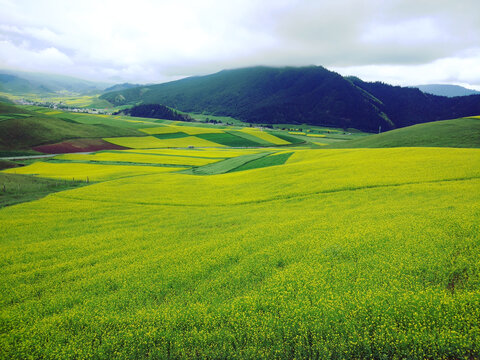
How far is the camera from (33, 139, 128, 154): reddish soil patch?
7831cm

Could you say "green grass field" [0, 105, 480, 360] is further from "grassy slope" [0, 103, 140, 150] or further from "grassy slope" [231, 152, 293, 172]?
"grassy slope" [0, 103, 140, 150]

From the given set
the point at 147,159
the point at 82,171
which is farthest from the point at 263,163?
the point at 82,171

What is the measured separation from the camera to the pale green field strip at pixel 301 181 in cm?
2678

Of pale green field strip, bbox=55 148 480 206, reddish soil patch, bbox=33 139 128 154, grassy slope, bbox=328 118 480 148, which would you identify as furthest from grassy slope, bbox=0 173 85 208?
grassy slope, bbox=328 118 480 148

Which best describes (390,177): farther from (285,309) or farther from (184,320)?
(184,320)

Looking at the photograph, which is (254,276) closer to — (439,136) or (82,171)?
(82,171)

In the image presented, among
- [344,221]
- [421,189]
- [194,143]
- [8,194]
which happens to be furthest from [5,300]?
[194,143]

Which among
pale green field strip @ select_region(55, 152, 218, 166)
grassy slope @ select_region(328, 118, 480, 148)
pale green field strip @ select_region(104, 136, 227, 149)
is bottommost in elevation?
pale green field strip @ select_region(55, 152, 218, 166)

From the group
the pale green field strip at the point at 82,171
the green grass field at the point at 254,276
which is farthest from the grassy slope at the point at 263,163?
the green grass field at the point at 254,276

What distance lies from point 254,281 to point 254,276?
0.97 feet

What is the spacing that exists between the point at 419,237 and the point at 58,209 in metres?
28.9

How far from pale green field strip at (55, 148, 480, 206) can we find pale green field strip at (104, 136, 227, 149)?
63.8 meters

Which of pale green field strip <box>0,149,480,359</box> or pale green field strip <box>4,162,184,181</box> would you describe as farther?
pale green field strip <box>4,162,184,181</box>

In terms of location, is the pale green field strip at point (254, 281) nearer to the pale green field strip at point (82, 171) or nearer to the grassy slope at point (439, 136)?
the pale green field strip at point (82, 171)
